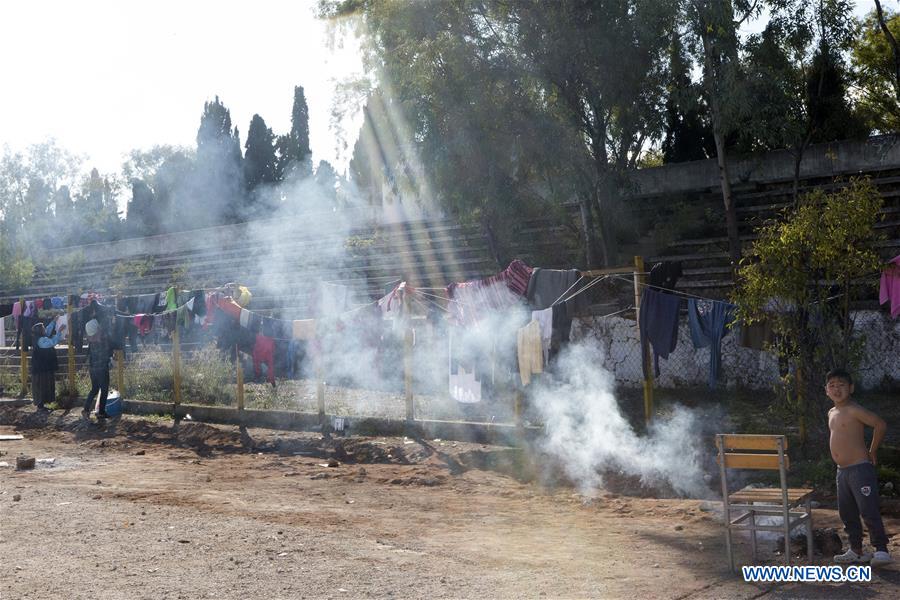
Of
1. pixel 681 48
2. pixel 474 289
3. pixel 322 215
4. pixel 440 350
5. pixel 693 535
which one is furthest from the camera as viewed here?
pixel 322 215

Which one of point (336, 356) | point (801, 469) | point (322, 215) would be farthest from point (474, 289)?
point (322, 215)

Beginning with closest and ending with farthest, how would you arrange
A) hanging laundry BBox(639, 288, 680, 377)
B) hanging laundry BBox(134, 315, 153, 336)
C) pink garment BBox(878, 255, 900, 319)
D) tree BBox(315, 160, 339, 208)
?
pink garment BBox(878, 255, 900, 319) < hanging laundry BBox(639, 288, 680, 377) < hanging laundry BBox(134, 315, 153, 336) < tree BBox(315, 160, 339, 208)

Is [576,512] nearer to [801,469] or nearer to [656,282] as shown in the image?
[801,469]

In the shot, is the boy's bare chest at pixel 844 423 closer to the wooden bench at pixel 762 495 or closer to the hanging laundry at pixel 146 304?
the wooden bench at pixel 762 495

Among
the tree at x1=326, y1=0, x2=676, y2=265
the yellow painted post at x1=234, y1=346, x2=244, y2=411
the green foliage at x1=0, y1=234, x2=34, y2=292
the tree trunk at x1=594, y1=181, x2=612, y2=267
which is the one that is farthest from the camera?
the green foliage at x1=0, y1=234, x2=34, y2=292

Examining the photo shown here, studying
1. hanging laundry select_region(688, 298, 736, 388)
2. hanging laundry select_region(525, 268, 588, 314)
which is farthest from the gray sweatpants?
hanging laundry select_region(525, 268, 588, 314)

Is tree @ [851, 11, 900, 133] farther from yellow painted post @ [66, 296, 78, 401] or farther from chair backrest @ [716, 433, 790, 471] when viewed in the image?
yellow painted post @ [66, 296, 78, 401]

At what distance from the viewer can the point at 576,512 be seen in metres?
8.83

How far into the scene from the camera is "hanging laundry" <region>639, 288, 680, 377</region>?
1118cm

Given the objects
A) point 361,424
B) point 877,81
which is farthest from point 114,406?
point 877,81

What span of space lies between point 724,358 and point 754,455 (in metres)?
8.95

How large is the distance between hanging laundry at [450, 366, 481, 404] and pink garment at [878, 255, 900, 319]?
18.2ft

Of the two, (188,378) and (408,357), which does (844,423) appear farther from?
(188,378)

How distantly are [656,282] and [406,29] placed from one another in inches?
366
